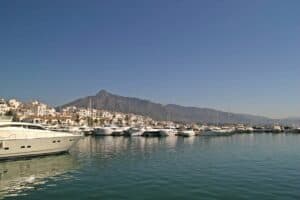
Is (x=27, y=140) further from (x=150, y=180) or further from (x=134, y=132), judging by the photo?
(x=134, y=132)

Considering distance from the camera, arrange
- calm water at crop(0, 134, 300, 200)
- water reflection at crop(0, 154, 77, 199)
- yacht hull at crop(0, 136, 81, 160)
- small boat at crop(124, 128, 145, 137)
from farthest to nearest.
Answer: small boat at crop(124, 128, 145, 137)
yacht hull at crop(0, 136, 81, 160)
water reflection at crop(0, 154, 77, 199)
calm water at crop(0, 134, 300, 200)

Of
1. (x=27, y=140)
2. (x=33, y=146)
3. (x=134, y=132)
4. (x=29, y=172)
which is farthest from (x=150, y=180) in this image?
(x=134, y=132)

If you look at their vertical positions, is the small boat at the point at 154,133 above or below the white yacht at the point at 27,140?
below

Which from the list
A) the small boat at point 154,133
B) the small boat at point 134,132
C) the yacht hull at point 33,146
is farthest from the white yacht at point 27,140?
the small boat at point 154,133

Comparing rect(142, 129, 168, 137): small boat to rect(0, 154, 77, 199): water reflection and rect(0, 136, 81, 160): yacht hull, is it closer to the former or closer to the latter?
rect(0, 136, 81, 160): yacht hull

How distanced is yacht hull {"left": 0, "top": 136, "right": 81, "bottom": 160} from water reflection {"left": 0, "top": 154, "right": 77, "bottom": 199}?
1.28m

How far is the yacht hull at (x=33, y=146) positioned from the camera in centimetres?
3738

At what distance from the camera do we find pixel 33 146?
131 ft

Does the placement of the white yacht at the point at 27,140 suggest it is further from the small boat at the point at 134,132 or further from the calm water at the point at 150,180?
the small boat at the point at 134,132

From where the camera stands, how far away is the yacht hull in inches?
1471

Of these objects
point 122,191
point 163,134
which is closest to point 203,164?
point 122,191

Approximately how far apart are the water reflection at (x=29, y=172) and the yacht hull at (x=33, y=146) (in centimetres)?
128

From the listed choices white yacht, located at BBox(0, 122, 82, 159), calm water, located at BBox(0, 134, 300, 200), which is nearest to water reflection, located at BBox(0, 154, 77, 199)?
calm water, located at BBox(0, 134, 300, 200)

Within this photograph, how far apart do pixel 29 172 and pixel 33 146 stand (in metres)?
10.3
